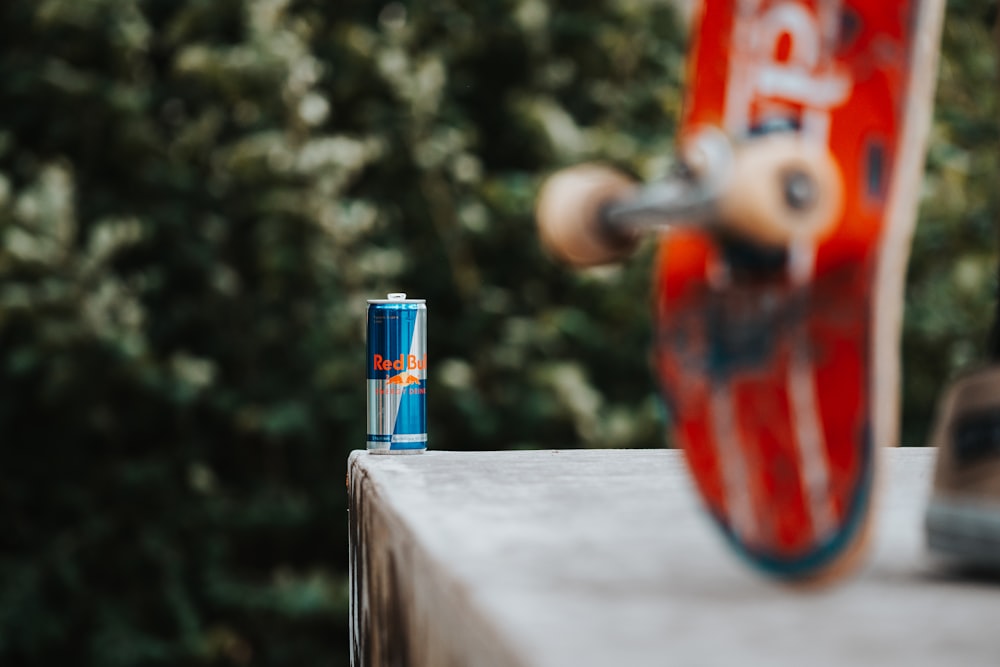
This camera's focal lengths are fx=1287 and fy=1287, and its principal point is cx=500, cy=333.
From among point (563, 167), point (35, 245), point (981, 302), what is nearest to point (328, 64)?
point (563, 167)

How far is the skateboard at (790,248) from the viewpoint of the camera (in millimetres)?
599

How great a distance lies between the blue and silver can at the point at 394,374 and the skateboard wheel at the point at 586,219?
815 mm

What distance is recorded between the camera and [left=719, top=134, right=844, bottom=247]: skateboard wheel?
56cm

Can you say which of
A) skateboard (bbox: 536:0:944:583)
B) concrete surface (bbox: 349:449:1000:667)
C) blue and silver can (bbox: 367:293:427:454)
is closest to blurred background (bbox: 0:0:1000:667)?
blue and silver can (bbox: 367:293:427:454)

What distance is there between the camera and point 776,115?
68 cm

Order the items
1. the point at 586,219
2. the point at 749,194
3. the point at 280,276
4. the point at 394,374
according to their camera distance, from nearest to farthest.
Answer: the point at 749,194, the point at 586,219, the point at 394,374, the point at 280,276

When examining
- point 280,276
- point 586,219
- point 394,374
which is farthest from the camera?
point 280,276

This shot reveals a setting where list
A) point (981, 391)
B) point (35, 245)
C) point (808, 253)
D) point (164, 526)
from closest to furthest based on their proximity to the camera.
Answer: point (808, 253) < point (981, 391) < point (35, 245) < point (164, 526)

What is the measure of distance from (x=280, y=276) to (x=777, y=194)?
2.48 meters

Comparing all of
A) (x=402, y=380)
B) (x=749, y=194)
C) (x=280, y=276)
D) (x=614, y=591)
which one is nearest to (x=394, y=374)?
(x=402, y=380)

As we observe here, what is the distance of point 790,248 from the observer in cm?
64

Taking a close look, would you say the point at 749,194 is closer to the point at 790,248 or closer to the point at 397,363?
the point at 790,248

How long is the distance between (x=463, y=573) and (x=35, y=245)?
2282 millimetres

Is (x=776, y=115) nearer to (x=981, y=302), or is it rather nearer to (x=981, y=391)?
(x=981, y=391)
